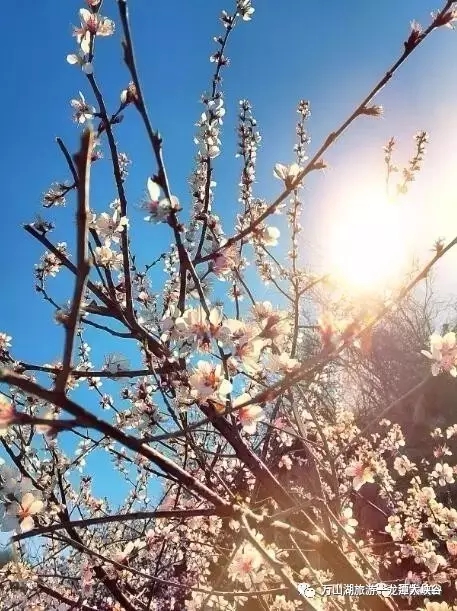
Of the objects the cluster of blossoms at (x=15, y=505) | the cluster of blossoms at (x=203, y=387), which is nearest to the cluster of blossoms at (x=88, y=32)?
the cluster of blossoms at (x=203, y=387)

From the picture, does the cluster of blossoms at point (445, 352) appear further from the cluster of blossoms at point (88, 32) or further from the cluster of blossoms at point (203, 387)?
the cluster of blossoms at point (88, 32)

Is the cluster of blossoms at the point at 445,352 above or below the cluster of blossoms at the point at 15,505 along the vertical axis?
below

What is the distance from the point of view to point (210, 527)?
13.8ft

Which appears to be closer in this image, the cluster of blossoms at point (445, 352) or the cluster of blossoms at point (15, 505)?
the cluster of blossoms at point (15, 505)

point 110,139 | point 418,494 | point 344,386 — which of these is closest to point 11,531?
point 110,139

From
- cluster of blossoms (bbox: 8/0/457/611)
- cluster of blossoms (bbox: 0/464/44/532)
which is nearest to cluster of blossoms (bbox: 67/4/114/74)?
cluster of blossoms (bbox: 8/0/457/611)

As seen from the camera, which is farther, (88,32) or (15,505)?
(88,32)

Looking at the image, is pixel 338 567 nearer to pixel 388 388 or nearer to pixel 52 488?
pixel 52 488

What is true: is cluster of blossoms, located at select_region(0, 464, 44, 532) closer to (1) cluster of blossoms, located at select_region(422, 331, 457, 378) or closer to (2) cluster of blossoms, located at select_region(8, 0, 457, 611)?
(2) cluster of blossoms, located at select_region(8, 0, 457, 611)

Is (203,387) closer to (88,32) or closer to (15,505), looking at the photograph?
(15,505)

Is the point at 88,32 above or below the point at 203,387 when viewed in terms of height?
above

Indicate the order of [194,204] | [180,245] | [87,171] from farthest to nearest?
[194,204] < [180,245] < [87,171]

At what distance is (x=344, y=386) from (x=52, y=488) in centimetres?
1683

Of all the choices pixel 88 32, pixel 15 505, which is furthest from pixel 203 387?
pixel 88 32
